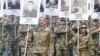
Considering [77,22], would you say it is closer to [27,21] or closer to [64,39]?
[64,39]

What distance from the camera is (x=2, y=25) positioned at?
848 centimetres

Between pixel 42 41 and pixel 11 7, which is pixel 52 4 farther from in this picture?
pixel 42 41

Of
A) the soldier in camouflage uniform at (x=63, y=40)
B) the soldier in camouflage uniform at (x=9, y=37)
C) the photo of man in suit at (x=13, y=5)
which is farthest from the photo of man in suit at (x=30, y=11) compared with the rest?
the soldier in camouflage uniform at (x=9, y=37)

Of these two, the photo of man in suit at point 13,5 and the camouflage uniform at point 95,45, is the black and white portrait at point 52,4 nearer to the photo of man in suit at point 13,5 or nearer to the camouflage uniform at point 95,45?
the photo of man in suit at point 13,5

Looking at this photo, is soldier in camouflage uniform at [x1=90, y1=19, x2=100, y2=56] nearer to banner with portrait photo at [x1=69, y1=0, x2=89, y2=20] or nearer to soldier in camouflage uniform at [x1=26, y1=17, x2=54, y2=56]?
banner with portrait photo at [x1=69, y1=0, x2=89, y2=20]

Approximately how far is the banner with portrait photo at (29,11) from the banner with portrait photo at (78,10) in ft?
2.65

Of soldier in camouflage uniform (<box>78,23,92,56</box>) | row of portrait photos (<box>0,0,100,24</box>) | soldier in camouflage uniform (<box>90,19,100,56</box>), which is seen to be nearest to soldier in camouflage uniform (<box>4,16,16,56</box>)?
row of portrait photos (<box>0,0,100,24</box>)

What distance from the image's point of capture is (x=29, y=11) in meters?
6.63

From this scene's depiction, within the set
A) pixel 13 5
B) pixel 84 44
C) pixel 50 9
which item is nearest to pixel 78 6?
pixel 84 44

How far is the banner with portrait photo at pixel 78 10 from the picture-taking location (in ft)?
23.1

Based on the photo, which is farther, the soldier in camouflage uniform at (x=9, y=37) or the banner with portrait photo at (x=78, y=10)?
the soldier in camouflage uniform at (x=9, y=37)

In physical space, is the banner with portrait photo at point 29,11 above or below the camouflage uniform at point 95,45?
above

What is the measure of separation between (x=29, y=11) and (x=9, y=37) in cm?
194

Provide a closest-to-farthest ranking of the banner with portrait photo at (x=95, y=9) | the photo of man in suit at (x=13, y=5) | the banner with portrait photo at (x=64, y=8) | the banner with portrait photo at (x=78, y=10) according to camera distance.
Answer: the banner with portrait photo at (x=78, y=10), the banner with portrait photo at (x=95, y=9), the banner with portrait photo at (x=64, y=8), the photo of man in suit at (x=13, y=5)
